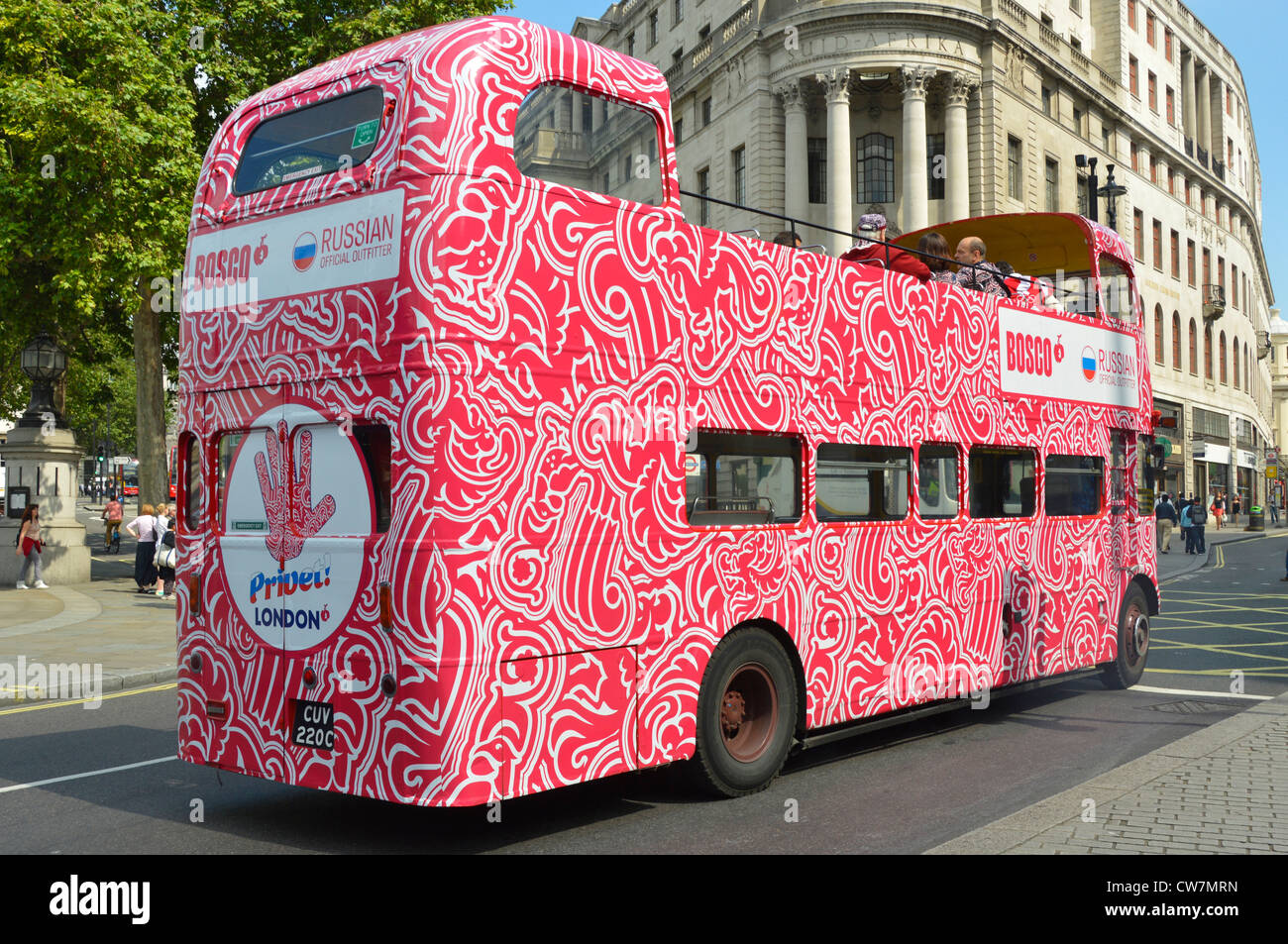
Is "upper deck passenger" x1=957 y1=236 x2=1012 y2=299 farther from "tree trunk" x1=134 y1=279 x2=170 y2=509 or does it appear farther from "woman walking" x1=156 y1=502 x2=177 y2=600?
"tree trunk" x1=134 y1=279 x2=170 y2=509

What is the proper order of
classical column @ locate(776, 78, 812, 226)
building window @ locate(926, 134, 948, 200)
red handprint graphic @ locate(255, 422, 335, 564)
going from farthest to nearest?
building window @ locate(926, 134, 948, 200)
classical column @ locate(776, 78, 812, 226)
red handprint graphic @ locate(255, 422, 335, 564)

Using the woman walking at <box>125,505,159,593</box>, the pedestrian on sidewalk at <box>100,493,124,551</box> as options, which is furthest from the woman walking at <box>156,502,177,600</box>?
the pedestrian on sidewalk at <box>100,493,124,551</box>

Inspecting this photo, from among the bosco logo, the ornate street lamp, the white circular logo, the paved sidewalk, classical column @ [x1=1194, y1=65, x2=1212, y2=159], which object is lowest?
the paved sidewalk

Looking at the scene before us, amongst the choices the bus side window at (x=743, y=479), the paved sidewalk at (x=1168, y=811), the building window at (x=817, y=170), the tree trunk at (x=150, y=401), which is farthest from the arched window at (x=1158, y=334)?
the bus side window at (x=743, y=479)

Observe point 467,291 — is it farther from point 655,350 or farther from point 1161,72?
point 1161,72

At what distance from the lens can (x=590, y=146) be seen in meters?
6.74

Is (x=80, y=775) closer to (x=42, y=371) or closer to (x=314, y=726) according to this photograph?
(x=314, y=726)

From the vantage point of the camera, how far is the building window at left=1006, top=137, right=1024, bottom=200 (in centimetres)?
4625

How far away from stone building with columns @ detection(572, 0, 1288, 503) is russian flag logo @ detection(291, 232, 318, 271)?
93.9ft

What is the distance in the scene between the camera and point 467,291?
5.74m

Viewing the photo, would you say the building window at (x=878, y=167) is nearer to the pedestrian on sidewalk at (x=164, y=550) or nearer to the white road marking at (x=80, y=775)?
the pedestrian on sidewalk at (x=164, y=550)

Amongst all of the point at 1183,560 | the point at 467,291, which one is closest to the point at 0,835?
the point at 467,291

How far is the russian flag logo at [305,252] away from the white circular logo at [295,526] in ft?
2.31

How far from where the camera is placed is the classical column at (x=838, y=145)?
138 feet
